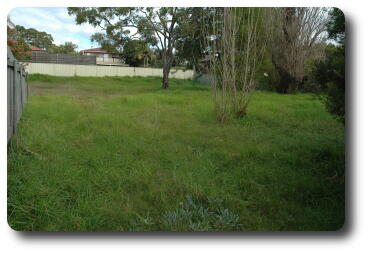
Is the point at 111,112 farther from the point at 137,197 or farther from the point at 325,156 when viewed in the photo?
the point at 325,156

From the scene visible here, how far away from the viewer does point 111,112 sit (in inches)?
146

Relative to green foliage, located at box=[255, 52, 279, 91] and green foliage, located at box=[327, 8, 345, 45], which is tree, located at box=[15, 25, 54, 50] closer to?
green foliage, located at box=[327, 8, 345, 45]

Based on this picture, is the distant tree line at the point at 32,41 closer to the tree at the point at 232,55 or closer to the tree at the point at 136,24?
the tree at the point at 136,24

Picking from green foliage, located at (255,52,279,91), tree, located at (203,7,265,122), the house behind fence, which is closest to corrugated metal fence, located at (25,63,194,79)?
the house behind fence

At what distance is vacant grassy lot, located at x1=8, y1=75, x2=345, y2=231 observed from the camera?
1.63 metres

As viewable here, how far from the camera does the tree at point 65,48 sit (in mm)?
2159

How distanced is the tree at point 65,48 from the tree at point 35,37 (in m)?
0.04

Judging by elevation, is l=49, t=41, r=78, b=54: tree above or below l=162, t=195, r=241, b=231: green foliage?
above

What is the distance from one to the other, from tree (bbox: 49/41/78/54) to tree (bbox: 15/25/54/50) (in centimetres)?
4

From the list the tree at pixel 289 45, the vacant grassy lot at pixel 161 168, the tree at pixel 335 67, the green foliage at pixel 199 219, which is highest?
the tree at pixel 289 45

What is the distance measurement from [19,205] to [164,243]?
2.77ft

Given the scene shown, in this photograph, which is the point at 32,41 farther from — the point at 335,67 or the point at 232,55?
the point at 232,55

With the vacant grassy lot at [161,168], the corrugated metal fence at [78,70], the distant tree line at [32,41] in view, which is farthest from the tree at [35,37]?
the vacant grassy lot at [161,168]
